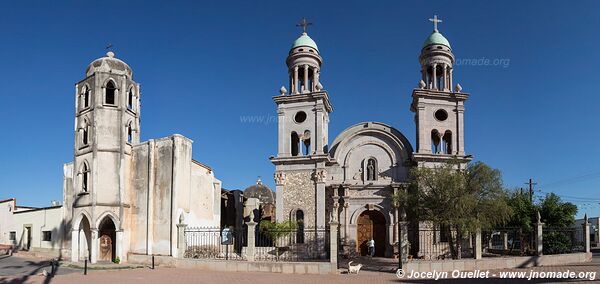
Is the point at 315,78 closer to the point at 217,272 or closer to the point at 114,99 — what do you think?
the point at 114,99

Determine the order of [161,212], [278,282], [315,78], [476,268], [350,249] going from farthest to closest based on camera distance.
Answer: [315,78]
[350,249]
[161,212]
[476,268]
[278,282]

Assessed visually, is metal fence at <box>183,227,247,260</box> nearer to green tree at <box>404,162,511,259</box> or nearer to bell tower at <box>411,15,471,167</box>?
green tree at <box>404,162,511,259</box>

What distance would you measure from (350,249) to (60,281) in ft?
54.0

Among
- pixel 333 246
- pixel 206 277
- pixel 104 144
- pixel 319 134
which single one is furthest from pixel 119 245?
pixel 319 134

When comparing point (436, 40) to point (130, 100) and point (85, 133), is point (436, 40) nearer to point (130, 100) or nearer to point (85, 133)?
point (130, 100)

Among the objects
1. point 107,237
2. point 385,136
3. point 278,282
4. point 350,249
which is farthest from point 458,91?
point 107,237

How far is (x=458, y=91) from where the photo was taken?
1201 inches

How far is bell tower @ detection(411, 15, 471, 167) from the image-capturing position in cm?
2969

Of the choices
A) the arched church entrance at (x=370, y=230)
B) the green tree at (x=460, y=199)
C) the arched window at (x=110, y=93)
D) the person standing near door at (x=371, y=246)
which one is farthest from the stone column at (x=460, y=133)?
the arched window at (x=110, y=93)

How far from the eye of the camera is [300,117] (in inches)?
1235

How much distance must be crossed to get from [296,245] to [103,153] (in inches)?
476

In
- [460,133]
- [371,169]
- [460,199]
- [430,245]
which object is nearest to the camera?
[460,199]

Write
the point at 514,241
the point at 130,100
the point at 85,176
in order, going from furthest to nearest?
1. the point at 514,241
2. the point at 130,100
3. the point at 85,176

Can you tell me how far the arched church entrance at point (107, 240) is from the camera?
26.0 metres
